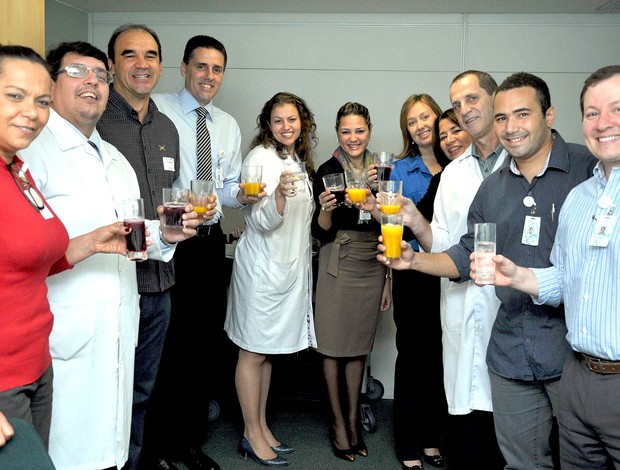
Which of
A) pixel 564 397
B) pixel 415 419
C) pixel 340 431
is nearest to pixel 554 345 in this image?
pixel 564 397

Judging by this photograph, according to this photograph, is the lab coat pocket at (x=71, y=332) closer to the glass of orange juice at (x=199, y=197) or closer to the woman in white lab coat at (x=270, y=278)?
the glass of orange juice at (x=199, y=197)

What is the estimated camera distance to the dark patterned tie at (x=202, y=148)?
3609 mm

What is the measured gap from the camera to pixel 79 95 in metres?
2.53

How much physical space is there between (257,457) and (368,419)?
860 millimetres

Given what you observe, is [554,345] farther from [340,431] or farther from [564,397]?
[340,431]

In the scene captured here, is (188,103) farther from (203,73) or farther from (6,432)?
(6,432)

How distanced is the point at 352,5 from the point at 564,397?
337 centimetres

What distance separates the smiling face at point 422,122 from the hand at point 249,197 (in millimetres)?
1098

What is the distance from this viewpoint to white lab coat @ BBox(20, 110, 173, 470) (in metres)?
2.42

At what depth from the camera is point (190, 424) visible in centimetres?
371

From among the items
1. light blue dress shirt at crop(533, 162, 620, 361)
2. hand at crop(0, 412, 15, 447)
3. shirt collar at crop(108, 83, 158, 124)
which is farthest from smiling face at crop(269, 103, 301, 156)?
hand at crop(0, 412, 15, 447)

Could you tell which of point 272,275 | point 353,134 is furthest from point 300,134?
point 272,275

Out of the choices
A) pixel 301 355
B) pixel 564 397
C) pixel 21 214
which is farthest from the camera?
pixel 301 355

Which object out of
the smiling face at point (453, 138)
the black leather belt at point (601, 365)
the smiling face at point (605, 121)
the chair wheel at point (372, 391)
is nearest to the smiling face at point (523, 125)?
the smiling face at point (605, 121)
